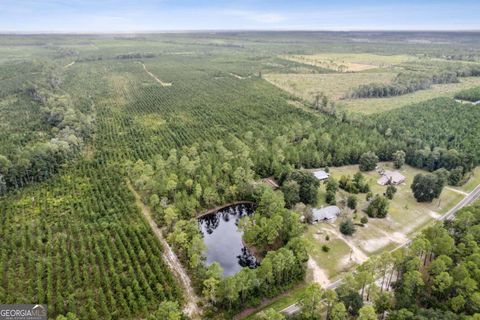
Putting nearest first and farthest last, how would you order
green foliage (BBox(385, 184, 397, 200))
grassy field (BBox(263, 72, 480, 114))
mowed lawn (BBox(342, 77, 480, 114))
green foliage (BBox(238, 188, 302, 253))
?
green foliage (BBox(238, 188, 302, 253)), green foliage (BBox(385, 184, 397, 200)), mowed lawn (BBox(342, 77, 480, 114)), grassy field (BBox(263, 72, 480, 114))

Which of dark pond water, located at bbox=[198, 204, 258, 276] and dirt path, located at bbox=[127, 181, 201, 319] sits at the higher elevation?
dirt path, located at bbox=[127, 181, 201, 319]

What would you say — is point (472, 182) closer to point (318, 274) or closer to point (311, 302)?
point (318, 274)

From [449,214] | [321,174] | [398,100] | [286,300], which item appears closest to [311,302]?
[286,300]

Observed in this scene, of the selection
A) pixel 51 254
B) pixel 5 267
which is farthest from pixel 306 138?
pixel 5 267

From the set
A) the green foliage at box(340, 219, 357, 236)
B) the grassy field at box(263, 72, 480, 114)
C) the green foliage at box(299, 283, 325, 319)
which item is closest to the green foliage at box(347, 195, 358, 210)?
the green foliage at box(340, 219, 357, 236)

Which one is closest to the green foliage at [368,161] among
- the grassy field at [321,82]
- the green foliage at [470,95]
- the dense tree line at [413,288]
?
the dense tree line at [413,288]

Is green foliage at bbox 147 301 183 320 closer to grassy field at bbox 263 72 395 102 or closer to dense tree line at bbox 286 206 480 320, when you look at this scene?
dense tree line at bbox 286 206 480 320

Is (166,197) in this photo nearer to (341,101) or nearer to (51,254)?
(51,254)
